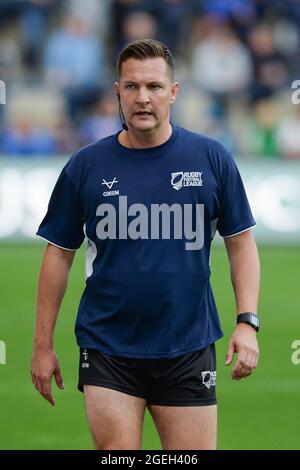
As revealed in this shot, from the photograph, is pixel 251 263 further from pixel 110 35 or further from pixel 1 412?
pixel 110 35

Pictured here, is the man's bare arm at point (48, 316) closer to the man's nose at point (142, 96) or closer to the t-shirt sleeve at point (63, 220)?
the t-shirt sleeve at point (63, 220)

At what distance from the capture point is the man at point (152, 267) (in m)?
5.56

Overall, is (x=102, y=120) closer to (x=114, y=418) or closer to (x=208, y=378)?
(x=208, y=378)

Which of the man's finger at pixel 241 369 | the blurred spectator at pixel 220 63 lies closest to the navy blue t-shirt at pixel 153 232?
the man's finger at pixel 241 369

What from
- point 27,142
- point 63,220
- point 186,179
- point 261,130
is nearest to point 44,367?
point 63,220

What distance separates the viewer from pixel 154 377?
5590 mm

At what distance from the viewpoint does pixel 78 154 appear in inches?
225

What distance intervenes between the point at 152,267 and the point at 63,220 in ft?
1.59

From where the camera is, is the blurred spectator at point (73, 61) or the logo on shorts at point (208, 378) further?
the blurred spectator at point (73, 61)

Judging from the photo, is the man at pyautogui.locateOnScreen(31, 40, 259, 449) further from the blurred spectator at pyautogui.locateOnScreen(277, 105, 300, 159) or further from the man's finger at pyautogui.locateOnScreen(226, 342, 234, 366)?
the blurred spectator at pyautogui.locateOnScreen(277, 105, 300, 159)

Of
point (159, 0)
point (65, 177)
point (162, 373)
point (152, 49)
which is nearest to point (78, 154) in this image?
point (65, 177)

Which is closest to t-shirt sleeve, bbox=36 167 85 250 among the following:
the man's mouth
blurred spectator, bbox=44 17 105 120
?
the man's mouth

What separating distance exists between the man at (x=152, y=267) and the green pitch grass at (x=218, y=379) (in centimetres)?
263

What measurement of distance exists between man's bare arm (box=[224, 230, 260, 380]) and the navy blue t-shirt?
0.07 meters
